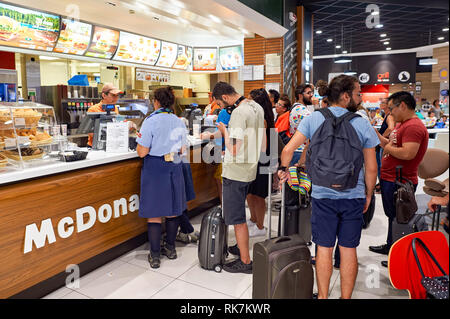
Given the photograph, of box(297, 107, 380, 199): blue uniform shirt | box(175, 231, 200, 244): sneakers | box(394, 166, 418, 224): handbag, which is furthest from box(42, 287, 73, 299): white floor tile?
box(394, 166, 418, 224): handbag

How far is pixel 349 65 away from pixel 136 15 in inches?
508

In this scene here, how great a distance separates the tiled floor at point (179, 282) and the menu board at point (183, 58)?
21.7 feet

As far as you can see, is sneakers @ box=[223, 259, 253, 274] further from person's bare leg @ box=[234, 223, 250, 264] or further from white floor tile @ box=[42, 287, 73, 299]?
white floor tile @ box=[42, 287, 73, 299]

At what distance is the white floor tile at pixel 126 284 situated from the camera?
271 centimetres

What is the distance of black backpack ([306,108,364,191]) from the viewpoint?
209 cm

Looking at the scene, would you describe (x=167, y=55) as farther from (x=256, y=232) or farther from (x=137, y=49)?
(x=256, y=232)

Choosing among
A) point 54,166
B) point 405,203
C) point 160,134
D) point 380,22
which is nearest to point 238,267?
point 160,134

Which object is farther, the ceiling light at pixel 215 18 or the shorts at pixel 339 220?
the ceiling light at pixel 215 18

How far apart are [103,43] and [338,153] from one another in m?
6.03

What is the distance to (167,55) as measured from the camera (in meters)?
8.61

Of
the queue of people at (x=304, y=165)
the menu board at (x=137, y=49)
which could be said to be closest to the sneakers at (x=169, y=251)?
the queue of people at (x=304, y=165)

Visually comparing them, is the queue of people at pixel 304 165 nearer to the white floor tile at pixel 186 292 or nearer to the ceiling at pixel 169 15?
the white floor tile at pixel 186 292

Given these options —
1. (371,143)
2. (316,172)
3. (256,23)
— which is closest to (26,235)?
(316,172)
